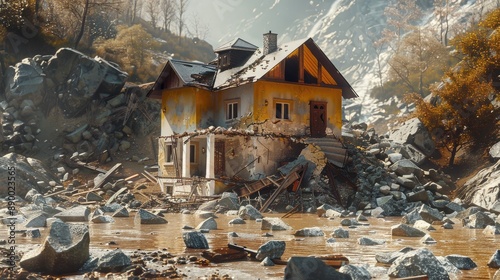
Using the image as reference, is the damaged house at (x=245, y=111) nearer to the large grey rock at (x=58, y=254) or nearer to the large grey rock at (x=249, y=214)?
the large grey rock at (x=249, y=214)

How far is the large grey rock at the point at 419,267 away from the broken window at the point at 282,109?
2314 cm

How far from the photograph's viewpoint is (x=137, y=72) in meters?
50.8

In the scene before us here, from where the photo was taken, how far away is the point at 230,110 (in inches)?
1246

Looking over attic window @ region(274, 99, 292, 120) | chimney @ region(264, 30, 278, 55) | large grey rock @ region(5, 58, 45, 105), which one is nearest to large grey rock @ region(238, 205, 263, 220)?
attic window @ region(274, 99, 292, 120)

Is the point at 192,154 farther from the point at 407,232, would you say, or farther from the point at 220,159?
the point at 407,232

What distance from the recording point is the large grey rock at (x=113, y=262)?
24.5ft

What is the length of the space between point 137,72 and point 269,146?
25946mm

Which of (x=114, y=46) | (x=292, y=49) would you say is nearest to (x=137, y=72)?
(x=114, y=46)

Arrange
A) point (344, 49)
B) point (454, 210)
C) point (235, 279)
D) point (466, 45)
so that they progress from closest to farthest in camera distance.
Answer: point (235, 279) < point (454, 210) < point (466, 45) < point (344, 49)

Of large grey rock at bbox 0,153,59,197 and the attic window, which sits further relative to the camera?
the attic window

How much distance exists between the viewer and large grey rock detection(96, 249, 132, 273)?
24.5 feet

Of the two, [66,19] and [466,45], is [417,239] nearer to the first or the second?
[466,45]

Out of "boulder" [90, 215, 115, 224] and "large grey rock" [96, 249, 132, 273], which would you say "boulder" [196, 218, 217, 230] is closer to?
"boulder" [90, 215, 115, 224]

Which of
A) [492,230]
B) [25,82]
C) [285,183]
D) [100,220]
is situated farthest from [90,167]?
[492,230]
